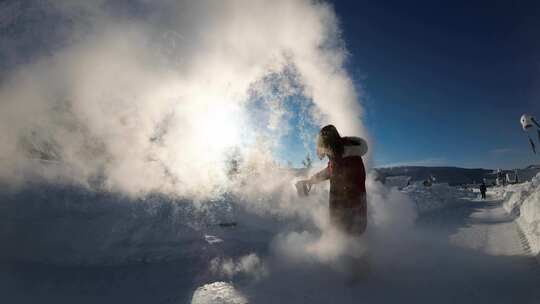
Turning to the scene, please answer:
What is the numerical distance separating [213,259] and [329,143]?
9.19ft

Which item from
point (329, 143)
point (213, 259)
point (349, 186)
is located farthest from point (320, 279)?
point (213, 259)

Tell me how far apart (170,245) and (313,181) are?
3.08 meters

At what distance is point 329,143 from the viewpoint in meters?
4.40

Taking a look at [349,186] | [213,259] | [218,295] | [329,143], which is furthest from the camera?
[213,259]

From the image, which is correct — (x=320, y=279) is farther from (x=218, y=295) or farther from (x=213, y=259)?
(x=213, y=259)

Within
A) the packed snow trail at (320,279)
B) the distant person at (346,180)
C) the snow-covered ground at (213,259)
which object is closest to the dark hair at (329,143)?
the distant person at (346,180)

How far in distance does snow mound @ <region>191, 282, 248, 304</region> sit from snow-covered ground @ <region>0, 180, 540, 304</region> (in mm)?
14

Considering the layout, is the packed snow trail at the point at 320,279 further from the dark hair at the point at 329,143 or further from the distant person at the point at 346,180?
the dark hair at the point at 329,143

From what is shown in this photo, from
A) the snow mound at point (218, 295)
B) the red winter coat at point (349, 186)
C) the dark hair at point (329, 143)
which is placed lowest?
the snow mound at point (218, 295)

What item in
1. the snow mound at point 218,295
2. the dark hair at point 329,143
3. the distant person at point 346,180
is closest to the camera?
the snow mound at point 218,295

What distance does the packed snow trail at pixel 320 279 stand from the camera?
3439 millimetres

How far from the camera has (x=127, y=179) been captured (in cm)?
815

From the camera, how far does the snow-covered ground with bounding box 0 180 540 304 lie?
12.0ft

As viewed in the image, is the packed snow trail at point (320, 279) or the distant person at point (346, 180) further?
the distant person at point (346, 180)
